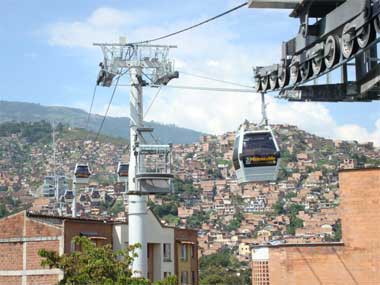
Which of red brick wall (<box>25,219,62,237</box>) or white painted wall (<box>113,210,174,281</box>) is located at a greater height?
red brick wall (<box>25,219,62,237</box>)

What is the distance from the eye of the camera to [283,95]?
15.4 meters

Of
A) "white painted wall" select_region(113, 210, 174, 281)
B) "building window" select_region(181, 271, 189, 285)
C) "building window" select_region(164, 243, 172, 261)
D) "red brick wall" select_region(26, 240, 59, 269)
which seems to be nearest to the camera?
"red brick wall" select_region(26, 240, 59, 269)

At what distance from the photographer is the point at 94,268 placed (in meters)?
23.2

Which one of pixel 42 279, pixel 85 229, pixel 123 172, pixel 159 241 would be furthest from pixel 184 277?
pixel 123 172

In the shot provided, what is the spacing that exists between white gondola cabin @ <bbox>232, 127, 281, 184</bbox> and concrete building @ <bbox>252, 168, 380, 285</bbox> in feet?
82.2

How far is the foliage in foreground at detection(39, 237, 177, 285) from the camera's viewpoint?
2281 cm

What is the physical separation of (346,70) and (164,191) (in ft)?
40.9

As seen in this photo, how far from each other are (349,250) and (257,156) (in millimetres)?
26628

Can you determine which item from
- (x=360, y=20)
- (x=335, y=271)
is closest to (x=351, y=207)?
(x=335, y=271)

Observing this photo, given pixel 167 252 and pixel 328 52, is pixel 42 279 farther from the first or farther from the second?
pixel 328 52

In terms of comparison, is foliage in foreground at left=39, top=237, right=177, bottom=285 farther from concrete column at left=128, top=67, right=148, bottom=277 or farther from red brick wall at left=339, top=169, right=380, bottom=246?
red brick wall at left=339, top=169, right=380, bottom=246

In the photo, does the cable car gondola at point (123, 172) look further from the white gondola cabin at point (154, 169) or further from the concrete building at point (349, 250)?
the concrete building at point (349, 250)

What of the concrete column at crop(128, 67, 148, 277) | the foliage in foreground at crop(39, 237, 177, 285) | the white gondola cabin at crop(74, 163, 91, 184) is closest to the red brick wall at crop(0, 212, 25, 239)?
the white gondola cabin at crop(74, 163, 91, 184)

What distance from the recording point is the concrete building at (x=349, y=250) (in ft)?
132
